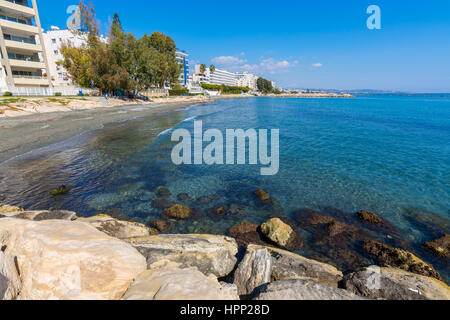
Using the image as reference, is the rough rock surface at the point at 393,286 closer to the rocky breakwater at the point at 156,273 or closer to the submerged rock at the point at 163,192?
the rocky breakwater at the point at 156,273

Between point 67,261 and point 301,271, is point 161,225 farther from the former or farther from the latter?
point 301,271

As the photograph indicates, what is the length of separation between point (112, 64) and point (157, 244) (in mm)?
62545

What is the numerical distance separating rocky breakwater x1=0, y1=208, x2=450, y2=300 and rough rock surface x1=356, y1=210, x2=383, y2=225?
3010 mm

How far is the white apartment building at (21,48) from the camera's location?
42.6 metres

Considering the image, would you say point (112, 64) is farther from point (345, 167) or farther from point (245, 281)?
point (245, 281)

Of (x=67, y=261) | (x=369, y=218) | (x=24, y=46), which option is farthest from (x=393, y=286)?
(x=24, y=46)

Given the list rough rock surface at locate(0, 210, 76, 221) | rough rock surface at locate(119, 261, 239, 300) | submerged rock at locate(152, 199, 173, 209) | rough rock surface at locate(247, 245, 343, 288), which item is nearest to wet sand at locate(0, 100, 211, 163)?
rough rock surface at locate(0, 210, 76, 221)

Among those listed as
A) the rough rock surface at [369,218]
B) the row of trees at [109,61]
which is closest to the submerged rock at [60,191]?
the rough rock surface at [369,218]

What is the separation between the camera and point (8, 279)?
12.2 feet

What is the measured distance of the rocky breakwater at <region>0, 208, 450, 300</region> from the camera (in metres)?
3.83

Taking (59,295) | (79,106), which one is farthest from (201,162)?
(79,106)

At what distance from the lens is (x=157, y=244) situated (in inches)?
237
